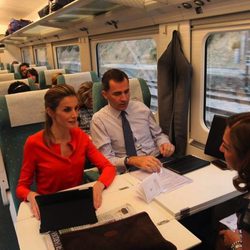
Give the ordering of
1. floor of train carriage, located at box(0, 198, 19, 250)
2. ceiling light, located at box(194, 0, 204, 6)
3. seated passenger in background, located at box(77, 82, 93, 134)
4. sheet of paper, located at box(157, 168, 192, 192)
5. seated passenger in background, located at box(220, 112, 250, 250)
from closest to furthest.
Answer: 1. seated passenger in background, located at box(220, 112, 250, 250)
2. sheet of paper, located at box(157, 168, 192, 192)
3. ceiling light, located at box(194, 0, 204, 6)
4. floor of train carriage, located at box(0, 198, 19, 250)
5. seated passenger in background, located at box(77, 82, 93, 134)

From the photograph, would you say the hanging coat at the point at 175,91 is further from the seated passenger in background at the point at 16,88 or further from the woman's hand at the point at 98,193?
the seated passenger in background at the point at 16,88

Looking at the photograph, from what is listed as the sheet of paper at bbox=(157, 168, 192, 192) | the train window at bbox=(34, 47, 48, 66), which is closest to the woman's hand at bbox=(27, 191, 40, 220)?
the sheet of paper at bbox=(157, 168, 192, 192)

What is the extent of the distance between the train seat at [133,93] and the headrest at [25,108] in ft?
1.36

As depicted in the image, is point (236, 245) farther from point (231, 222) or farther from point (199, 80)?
point (199, 80)

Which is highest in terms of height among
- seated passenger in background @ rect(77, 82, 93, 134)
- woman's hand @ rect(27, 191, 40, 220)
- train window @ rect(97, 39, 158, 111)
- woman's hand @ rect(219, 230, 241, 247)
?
train window @ rect(97, 39, 158, 111)

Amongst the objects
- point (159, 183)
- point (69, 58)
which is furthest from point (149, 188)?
point (69, 58)

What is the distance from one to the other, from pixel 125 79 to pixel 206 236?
3.70ft

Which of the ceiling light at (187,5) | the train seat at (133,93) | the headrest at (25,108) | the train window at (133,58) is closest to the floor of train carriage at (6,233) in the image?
the headrest at (25,108)

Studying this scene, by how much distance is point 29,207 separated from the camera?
135 cm

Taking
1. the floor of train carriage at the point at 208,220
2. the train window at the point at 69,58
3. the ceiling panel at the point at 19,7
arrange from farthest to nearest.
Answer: the ceiling panel at the point at 19,7
the train window at the point at 69,58
the floor of train carriage at the point at 208,220

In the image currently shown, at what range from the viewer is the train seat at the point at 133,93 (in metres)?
2.31

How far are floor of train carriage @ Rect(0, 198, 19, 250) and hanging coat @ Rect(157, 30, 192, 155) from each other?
1.46 meters

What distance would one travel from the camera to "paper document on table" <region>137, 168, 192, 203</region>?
1343 millimetres

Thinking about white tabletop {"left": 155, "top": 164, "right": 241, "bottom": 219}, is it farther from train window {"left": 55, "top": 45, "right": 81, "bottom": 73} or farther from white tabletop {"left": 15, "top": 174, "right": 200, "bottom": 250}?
train window {"left": 55, "top": 45, "right": 81, "bottom": 73}
